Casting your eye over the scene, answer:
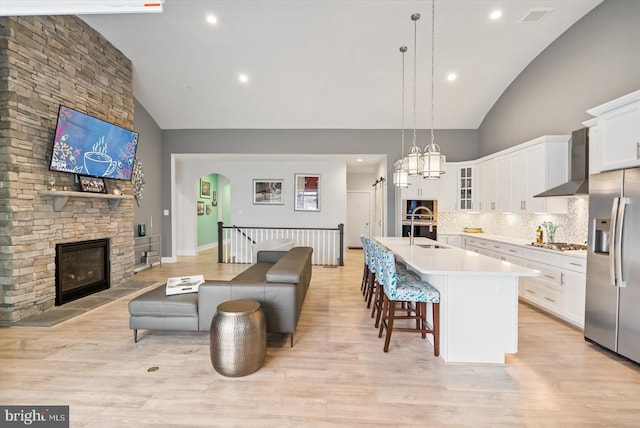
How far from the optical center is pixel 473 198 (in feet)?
20.4

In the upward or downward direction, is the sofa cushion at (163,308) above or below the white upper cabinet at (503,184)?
below

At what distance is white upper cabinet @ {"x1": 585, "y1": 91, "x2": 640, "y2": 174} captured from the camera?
2635 mm

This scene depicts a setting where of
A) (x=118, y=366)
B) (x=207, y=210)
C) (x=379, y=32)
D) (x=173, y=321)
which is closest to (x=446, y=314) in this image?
(x=173, y=321)

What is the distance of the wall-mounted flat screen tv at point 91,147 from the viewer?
384 centimetres

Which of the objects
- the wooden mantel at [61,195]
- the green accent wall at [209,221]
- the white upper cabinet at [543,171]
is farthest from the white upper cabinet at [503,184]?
the green accent wall at [209,221]

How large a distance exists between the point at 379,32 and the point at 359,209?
21.3 feet

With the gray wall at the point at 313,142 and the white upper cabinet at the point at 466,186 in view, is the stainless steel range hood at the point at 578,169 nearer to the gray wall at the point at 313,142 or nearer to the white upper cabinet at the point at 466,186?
the white upper cabinet at the point at 466,186

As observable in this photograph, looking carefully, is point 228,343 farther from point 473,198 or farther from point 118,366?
point 473,198

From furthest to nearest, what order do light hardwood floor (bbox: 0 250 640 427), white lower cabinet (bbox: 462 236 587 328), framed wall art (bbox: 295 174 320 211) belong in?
framed wall art (bbox: 295 174 320 211), white lower cabinet (bbox: 462 236 587 328), light hardwood floor (bbox: 0 250 640 427)

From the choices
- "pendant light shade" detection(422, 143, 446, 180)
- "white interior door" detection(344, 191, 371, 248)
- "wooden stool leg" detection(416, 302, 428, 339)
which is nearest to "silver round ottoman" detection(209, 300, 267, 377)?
"wooden stool leg" detection(416, 302, 428, 339)

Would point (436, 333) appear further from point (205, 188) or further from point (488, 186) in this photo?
point (205, 188)

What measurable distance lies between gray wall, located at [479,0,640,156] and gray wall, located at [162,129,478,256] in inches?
47.6

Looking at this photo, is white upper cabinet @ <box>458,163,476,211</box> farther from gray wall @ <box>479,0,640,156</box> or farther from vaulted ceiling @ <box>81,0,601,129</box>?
vaulted ceiling @ <box>81,0,601,129</box>

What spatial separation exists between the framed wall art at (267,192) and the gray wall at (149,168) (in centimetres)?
239
